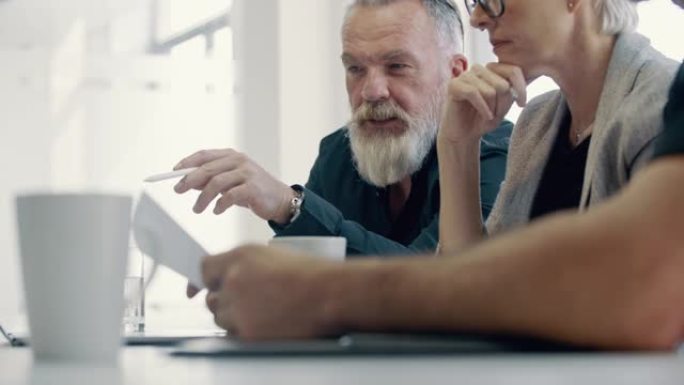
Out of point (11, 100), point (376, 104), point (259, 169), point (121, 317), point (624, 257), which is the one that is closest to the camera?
point (624, 257)

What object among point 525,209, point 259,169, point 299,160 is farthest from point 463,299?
point 299,160

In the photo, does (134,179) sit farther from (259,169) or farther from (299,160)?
(259,169)

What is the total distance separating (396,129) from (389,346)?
1.90 meters

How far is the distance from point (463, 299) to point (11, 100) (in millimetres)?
2963

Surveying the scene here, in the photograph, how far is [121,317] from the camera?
74 cm

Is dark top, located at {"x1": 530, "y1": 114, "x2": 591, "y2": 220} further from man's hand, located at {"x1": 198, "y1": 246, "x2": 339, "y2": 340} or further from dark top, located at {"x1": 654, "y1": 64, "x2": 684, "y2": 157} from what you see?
man's hand, located at {"x1": 198, "y1": 246, "x2": 339, "y2": 340}

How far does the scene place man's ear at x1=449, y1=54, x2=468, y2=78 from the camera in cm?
259

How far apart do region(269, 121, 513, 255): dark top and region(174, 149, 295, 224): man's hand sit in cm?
8

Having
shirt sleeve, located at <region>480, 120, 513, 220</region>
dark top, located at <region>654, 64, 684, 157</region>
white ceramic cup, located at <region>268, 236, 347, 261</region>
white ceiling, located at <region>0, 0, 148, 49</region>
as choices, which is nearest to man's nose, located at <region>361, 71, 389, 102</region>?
shirt sleeve, located at <region>480, 120, 513, 220</region>

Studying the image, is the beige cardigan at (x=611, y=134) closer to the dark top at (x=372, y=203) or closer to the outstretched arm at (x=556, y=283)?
the dark top at (x=372, y=203)

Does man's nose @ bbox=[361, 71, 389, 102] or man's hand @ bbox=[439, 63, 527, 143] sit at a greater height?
man's nose @ bbox=[361, 71, 389, 102]

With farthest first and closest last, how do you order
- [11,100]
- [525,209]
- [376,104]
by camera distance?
[11,100] < [376,104] < [525,209]

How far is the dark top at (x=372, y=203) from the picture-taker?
1.97 meters

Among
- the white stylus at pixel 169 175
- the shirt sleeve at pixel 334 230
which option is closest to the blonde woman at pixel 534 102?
the shirt sleeve at pixel 334 230
